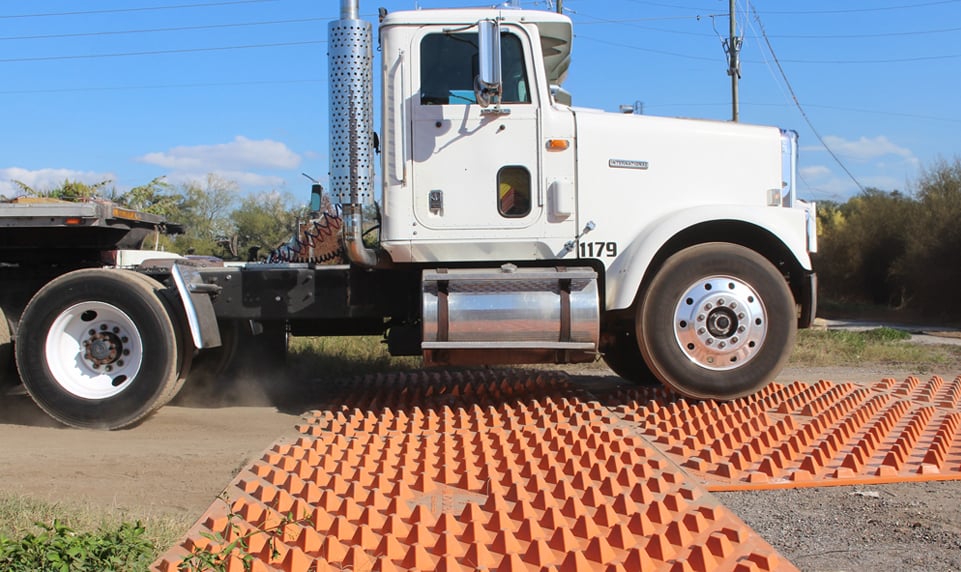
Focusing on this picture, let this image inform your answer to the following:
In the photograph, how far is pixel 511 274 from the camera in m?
6.21

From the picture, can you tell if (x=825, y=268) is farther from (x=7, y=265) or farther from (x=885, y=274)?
(x=7, y=265)

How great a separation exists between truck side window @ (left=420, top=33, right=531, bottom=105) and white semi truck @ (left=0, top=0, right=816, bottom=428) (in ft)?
0.04

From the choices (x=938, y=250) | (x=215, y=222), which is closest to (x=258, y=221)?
Answer: (x=215, y=222)

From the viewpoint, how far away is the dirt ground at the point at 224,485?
11.7 feet

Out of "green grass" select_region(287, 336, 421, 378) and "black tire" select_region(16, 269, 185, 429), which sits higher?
"black tire" select_region(16, 269, 185, 429)

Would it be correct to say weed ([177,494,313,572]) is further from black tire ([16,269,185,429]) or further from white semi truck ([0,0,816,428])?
black tire ([16,269,185,429])

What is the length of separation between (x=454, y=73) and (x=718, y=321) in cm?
276

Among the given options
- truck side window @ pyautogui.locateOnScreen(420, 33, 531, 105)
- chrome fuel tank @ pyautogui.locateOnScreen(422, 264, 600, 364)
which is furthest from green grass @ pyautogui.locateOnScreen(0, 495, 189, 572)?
truck side window @ pyautogui.locateOnScreen(420, 33, 531, 105)

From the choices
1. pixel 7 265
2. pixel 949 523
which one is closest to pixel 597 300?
pixel 949 523

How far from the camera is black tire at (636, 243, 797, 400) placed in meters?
6.34

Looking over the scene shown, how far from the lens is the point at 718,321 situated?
6395 mm

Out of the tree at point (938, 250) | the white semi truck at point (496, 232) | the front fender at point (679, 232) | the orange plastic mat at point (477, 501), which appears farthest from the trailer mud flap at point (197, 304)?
the tree at point (938, 250)

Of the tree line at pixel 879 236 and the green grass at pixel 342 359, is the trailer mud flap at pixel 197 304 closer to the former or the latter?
the green grass at pixel 342 359

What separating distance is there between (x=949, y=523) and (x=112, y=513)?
12.7 ft
